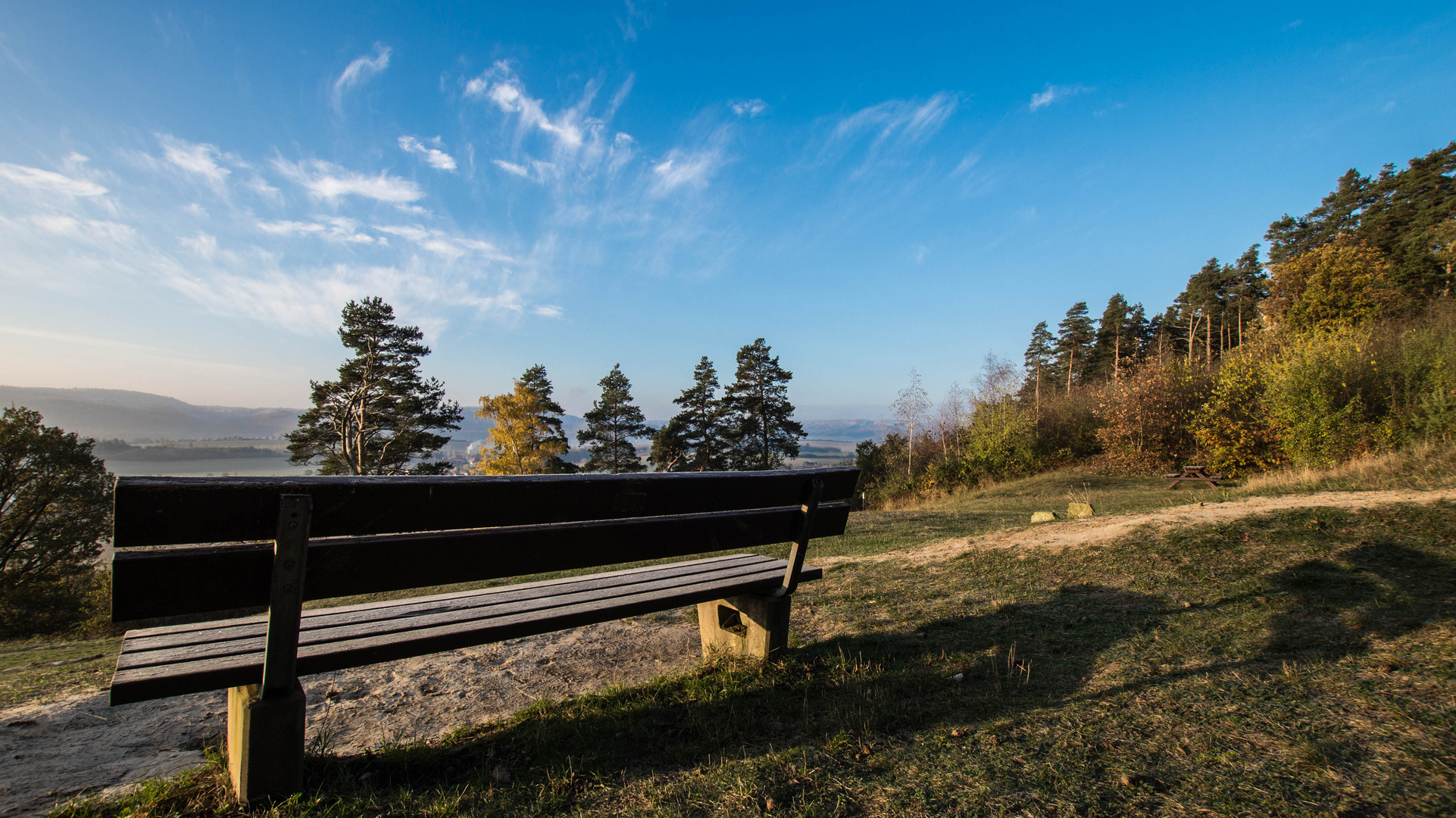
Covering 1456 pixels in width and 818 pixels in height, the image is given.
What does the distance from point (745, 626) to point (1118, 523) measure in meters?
5.00

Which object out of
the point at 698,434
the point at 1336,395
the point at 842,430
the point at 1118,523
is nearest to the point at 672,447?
the point at 698,434

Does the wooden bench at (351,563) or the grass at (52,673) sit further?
the grass at (52,673)

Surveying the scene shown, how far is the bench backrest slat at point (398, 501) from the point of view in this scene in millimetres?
1630

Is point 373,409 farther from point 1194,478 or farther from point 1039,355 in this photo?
point 1039,355

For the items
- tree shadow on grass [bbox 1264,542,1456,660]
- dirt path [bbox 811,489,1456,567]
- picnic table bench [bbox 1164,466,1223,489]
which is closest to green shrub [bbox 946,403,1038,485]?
picnic table bench [bbox 1164,466,1223,489]

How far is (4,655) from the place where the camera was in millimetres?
6586

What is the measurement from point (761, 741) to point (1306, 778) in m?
1.69

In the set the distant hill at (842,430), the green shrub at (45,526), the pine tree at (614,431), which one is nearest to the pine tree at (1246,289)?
the pine tree at (614,431)

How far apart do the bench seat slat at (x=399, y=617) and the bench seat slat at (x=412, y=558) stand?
0.25 m

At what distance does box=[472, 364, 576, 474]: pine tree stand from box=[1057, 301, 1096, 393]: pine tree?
4627 centimetres

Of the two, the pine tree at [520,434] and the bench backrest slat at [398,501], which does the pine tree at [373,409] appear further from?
the bench backrest slat at [398,501]

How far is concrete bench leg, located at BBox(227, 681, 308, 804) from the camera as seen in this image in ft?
5.96

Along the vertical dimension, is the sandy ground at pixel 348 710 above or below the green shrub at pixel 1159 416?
below

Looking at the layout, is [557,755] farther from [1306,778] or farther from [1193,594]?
[1193,594]
